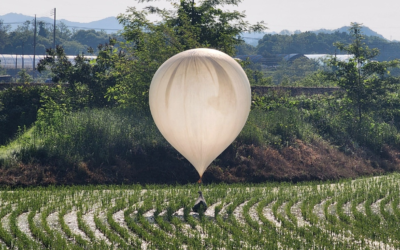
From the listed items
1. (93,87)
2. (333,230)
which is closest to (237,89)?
(333,230)

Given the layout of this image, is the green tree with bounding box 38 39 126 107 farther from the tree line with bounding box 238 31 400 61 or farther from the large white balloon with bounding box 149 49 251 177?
the tree line with bounding box 238 31 400 61

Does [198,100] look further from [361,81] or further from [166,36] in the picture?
[361,81]

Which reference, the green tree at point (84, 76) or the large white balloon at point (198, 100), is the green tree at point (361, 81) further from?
the large white balloon at point (198, 100)

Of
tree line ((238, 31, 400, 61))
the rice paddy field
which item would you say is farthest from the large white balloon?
tree line ((238, 31, 400, 61))

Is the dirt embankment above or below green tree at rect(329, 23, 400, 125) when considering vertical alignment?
below

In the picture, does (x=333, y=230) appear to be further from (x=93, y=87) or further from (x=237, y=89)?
(x=93, y=87)

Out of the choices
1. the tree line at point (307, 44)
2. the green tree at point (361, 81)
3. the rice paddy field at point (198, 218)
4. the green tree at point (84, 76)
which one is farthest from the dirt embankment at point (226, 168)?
the tree line at point (307, 44)

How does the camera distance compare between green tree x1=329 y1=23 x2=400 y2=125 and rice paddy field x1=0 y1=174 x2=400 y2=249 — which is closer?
rice paddy field x1=0 y1=174 x2=400 y2=249

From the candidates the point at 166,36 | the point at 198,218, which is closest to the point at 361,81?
the point at 166,36
